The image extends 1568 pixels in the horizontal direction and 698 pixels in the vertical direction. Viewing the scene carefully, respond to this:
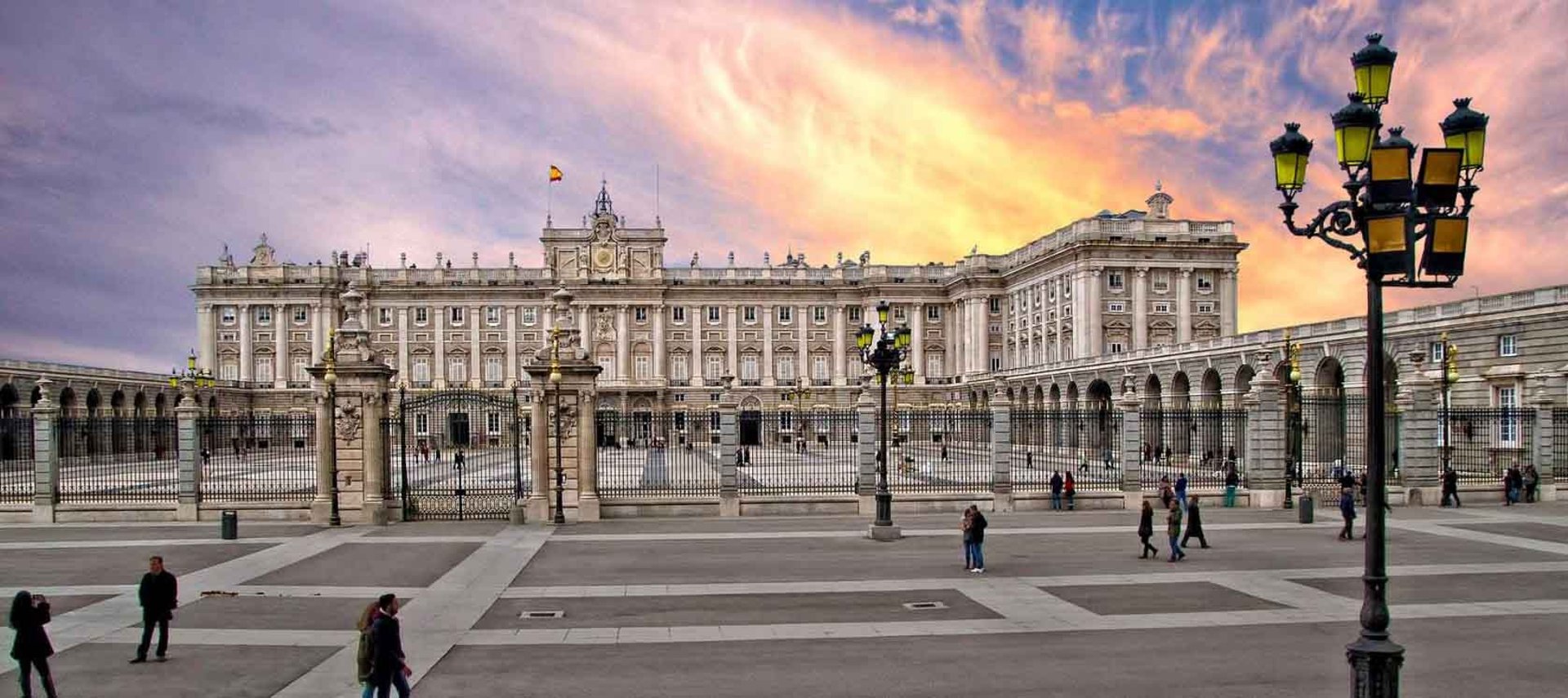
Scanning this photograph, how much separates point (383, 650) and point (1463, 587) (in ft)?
55.4

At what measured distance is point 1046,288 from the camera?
9038 cm

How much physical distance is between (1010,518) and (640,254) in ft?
265

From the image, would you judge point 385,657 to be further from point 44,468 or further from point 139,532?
point 44,468

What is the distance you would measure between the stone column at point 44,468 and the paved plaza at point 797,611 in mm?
3543

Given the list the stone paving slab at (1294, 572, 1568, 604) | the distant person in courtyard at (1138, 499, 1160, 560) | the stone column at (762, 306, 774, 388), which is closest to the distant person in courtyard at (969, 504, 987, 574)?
the distant person in courtyard at (1138, 499, 1160, 560)

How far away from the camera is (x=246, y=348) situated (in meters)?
103

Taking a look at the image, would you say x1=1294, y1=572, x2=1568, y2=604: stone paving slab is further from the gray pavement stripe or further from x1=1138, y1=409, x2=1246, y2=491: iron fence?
the gray pavement stripe

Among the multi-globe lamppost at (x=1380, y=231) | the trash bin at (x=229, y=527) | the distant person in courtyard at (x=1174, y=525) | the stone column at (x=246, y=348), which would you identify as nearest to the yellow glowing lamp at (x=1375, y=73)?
the multi-globe lamppost at (x=1380, y=231)

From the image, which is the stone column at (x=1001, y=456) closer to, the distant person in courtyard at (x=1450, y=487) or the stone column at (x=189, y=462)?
the distant person in courtyard at (x=1450, y=487)

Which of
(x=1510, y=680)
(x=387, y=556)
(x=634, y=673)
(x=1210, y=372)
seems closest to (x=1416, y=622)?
(x=1510, y=680)

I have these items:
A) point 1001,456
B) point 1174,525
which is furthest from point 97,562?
point 1001,456

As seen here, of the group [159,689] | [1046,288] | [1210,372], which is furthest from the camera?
[1046,288]

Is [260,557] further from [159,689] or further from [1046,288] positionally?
[1046,288]

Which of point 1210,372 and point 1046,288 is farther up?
point 1046,288
